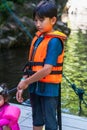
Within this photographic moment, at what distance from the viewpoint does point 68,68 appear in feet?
41.5

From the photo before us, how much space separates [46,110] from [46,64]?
0.37 meters

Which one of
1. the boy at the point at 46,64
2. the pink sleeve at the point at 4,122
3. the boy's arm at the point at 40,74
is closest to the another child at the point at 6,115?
the pink sleeve at the point at 4,122

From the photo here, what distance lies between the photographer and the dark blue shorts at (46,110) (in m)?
2.82

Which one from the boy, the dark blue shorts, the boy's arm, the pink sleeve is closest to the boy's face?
the boy

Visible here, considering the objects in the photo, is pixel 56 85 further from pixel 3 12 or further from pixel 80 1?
pixel 80 1

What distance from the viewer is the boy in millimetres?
2682

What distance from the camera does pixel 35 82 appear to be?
2.81 m

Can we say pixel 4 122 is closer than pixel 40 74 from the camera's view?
No

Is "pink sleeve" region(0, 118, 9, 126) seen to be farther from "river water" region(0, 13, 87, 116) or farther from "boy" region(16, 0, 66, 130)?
"river water" region(0, 13, 87, 116)

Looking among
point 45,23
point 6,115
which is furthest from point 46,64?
point 6,115

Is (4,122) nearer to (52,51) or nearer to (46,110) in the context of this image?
(46,110)

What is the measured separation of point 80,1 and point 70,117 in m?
38.6

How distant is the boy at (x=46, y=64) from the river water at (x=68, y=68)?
4.19 meters

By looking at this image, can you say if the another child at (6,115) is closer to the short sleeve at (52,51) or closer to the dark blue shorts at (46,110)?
the dark blue shorts at (46,110)
